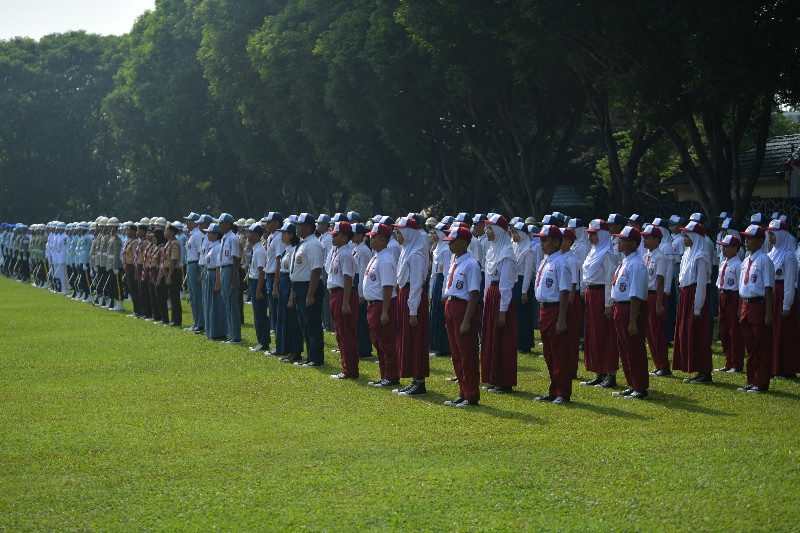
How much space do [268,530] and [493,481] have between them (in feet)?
6.59

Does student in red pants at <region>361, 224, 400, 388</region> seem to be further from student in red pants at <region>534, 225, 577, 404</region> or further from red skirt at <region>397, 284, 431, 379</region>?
student in red pants at <region>534, 225, 577, 404</region>

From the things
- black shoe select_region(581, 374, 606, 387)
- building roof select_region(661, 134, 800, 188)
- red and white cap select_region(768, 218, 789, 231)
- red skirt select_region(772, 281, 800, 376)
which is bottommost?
black shoe select_region(581, 374, 606, 387)

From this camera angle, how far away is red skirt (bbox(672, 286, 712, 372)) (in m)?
13.5

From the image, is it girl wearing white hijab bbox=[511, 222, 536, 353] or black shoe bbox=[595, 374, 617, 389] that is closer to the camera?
black shoe bbox=[595, 374, 617, 389]

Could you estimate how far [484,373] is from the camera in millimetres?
12578

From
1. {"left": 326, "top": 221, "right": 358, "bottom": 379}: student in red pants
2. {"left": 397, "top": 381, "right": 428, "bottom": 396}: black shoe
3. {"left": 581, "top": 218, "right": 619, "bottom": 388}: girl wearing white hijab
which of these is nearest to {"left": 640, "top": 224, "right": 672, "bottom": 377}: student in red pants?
{"left": 581, "top": 218, "right": 619, "bottom": 388}: girl wearing white hijab

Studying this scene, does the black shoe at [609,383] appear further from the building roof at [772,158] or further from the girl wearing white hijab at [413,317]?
the building roof at [772,158]

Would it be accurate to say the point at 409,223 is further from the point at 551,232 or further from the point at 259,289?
the point at 259,289

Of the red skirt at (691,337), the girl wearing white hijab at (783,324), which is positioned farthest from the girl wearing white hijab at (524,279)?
the girl wearing white hijab at (783,324)

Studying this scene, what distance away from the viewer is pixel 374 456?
8859 millimetres

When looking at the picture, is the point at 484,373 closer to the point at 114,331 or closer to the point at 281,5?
the point at 114,331

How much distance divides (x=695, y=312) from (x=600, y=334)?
60.4 inches

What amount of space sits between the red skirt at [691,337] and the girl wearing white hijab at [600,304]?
4.34 ft

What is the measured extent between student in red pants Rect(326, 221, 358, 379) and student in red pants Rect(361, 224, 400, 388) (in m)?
0.59
